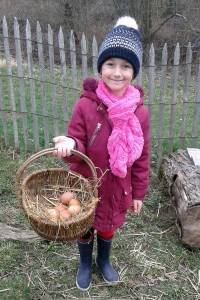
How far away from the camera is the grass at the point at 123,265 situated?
2.83 m

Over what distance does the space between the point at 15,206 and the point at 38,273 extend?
3.07ft

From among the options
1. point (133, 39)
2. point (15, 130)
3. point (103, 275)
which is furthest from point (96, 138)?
point (15, 130)

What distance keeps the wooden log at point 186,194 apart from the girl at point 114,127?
0.83 meters

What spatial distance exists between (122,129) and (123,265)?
4.06 feet

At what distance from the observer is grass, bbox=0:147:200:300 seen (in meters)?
2.83

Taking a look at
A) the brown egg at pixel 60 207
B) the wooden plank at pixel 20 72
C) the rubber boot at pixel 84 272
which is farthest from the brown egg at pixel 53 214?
the wooden plank at pixel 20 72

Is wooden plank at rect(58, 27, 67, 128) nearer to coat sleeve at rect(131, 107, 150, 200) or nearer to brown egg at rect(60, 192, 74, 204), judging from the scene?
coat sleeve at rect(131, 107, 150, 200)

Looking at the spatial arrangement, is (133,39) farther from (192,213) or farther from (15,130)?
(15,130)

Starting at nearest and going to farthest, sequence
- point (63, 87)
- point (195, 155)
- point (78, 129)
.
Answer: point (78, 129), point (195, 155), point (63, 87)

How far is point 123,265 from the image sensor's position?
3107 millimetres

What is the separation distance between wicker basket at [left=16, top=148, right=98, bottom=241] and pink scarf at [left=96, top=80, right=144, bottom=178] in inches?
7.5

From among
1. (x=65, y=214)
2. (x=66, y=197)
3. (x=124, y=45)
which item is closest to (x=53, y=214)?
(x=65, y=214)

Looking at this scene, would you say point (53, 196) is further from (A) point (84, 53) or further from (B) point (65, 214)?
(A) point (84, 53)

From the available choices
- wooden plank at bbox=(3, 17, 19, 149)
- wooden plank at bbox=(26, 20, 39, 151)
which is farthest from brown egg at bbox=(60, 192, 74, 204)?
wooden plank at bbox=(3, 17, 19, 149)
